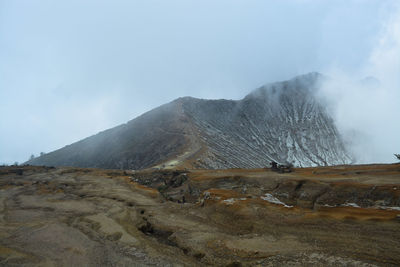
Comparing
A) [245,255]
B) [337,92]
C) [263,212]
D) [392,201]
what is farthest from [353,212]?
[337,92]

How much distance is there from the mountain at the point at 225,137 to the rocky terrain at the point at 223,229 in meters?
44.1

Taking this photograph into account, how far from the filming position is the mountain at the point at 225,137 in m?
93.1

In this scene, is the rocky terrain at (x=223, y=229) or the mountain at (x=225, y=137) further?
the mountain at (x=225, y=137)

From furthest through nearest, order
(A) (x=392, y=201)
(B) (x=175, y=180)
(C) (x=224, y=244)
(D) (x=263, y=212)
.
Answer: (B) (x=175, y=180) → (D) (x=263, y=212) → (A) (x=392, y=201) → (C) (x=224, y=244)

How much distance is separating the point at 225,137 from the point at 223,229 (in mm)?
91558

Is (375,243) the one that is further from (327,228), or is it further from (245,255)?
(245,255)

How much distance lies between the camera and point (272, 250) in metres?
15.1

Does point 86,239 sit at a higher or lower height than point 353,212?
higher

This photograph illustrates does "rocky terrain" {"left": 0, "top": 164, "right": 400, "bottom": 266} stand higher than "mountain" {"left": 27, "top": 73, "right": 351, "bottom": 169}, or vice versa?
"mountain" {"left": 27, "top": 73, "right": 351, "bottom": 169}

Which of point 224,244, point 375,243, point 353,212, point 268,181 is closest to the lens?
point 375,243

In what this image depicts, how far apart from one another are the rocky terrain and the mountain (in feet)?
145

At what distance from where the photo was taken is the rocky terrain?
47.9 feet

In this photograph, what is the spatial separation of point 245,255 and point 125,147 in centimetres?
10307

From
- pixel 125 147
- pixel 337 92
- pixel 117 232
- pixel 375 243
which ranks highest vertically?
pixel 337 92
